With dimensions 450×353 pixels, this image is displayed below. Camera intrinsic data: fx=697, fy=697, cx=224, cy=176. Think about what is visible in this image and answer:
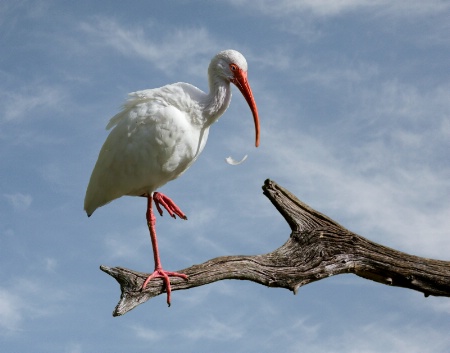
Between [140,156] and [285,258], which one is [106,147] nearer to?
[140,156]

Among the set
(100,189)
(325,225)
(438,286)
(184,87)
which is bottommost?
(438,286)

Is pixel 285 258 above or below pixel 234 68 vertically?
below

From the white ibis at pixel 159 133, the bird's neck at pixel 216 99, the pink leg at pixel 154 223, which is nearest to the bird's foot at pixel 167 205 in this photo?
the pink leg at pixel 154 223

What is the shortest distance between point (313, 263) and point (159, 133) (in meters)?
2.02

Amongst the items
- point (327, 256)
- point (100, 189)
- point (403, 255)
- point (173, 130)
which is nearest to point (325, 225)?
point (327, 256)

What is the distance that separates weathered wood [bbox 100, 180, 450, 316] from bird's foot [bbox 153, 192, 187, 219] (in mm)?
1429

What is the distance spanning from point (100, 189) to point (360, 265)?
2.85m

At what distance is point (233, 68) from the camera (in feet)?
23.9

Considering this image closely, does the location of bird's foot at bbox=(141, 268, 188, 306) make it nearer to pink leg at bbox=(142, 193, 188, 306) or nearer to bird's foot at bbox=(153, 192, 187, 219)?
pink leg at bbox=(142, 193, 188, 306)

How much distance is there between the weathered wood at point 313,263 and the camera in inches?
266

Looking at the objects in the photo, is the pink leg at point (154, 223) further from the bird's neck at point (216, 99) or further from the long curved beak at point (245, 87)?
the long curved beak at point (245, 87)

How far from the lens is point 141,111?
713 centimetres

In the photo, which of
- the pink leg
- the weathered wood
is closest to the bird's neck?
the weathered wood

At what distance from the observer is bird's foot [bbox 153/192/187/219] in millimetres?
8156
